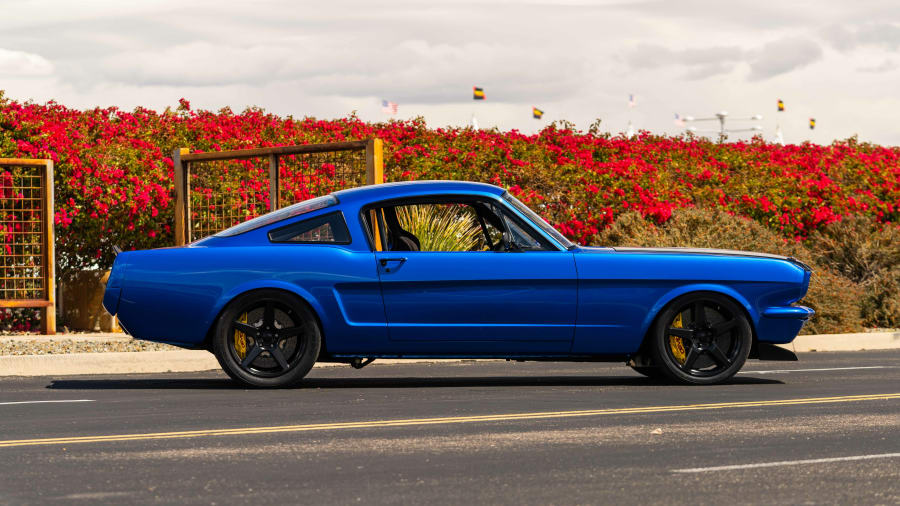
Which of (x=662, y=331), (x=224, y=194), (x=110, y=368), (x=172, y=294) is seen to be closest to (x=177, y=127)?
(x=224, y=194)

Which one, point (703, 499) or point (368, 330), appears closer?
point (703, 499)

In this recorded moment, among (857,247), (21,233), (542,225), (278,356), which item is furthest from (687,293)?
(857,247)

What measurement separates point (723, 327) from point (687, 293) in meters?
0.42

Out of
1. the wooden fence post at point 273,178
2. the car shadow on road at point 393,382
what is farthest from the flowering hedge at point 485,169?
the car shadow on road at point 393,382

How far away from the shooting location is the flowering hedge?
56.2 feet

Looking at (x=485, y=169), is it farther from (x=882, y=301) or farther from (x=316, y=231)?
(x=316, y=231)

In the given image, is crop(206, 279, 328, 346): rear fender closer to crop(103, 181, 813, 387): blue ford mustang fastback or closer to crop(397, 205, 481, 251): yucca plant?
crop(103, 181, 813, 387): blue ford mustang fastback

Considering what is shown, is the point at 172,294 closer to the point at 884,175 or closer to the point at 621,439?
the point at 621,439

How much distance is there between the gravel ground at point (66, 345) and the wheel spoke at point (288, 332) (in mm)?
3621

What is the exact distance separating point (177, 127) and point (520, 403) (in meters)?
11.3

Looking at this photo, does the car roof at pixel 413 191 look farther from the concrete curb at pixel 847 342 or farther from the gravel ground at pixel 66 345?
the concrete curb at pixel 847 342

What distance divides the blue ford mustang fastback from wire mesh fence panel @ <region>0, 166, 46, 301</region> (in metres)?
6.44

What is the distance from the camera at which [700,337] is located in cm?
1061

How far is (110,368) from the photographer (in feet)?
41.6
